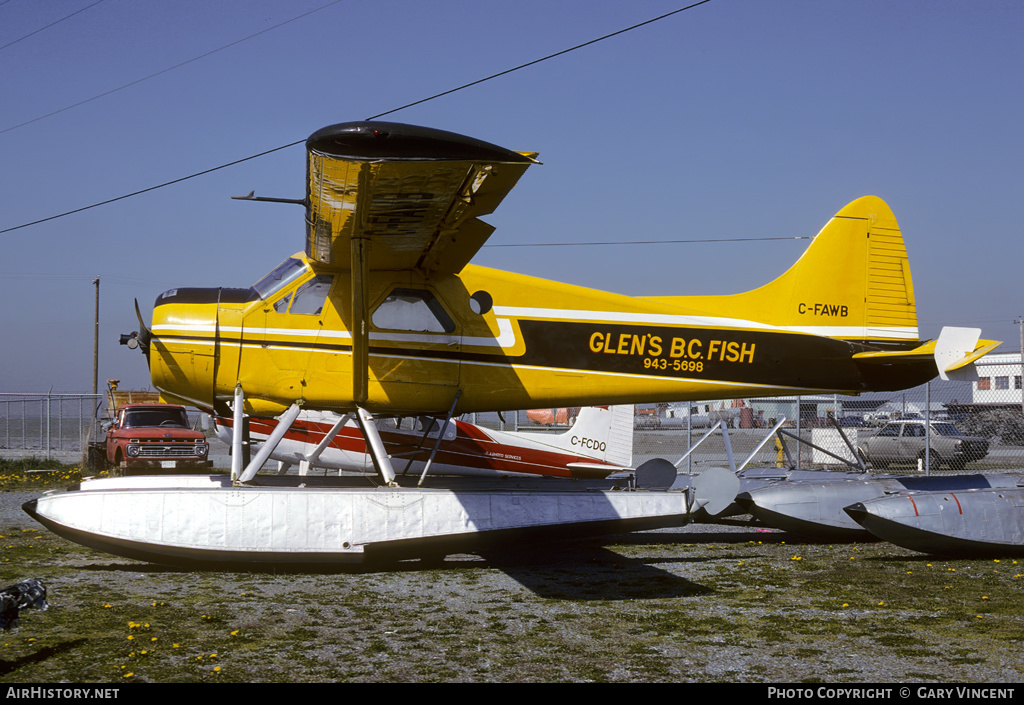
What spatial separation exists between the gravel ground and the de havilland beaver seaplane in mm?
524

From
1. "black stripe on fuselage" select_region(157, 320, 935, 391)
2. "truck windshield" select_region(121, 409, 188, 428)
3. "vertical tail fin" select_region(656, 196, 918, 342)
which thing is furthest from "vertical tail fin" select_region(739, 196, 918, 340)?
"truck windshield" select_region(121, 409, 188, 428)

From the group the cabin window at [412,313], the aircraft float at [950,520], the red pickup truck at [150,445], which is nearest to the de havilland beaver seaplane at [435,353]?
the cabin window at [412,313]

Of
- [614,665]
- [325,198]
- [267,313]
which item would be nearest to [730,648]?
[614,665]

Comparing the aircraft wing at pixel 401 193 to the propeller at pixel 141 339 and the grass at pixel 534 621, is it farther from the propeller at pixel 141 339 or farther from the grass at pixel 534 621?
the grass at pixel 534 621

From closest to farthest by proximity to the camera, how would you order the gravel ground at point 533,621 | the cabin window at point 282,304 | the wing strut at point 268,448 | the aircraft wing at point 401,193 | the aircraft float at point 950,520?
the gravel ground at point 533,621 → the aircraft wing at point 401,193 → the wing strut at point 268,448 → the aircraft float at point 950,520 → the cabin window at point 282,304

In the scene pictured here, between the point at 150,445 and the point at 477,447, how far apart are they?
23.2 feet

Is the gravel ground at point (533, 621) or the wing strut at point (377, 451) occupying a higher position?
the wing strut at point (377, 451)

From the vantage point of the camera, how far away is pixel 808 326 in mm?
8852

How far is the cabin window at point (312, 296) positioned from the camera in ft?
25.7

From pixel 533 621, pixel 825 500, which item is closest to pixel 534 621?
pixel 533 621

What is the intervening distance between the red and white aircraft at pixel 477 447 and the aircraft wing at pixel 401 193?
18.3 ft

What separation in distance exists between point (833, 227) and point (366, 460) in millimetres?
7738

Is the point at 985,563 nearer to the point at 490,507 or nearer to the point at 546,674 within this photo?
the point at 490,507

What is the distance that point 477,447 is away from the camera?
42.8 ft
